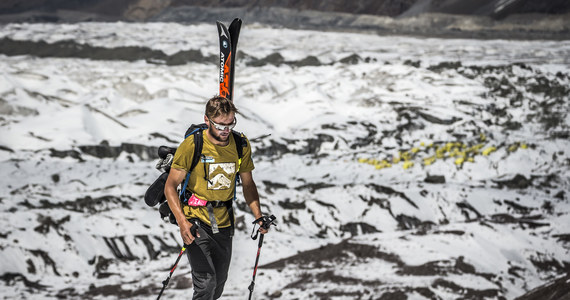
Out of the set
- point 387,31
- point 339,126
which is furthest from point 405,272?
point 387,31

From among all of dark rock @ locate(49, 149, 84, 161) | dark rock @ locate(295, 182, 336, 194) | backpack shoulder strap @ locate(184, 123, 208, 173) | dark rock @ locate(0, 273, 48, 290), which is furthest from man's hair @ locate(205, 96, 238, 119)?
dark rock @ locate(49, 149, 84, 161)

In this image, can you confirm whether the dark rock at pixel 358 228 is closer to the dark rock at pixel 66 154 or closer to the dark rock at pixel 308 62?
the dark rock at pixel 66 154

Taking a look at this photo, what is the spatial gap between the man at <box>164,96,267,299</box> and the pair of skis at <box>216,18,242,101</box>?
0.92 meters

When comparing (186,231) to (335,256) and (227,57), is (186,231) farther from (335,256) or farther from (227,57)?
(335,256)

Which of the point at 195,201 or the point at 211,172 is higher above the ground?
the point at 211,172

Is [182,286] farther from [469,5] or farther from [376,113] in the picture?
[469,5]

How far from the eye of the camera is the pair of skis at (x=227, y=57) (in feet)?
17.1

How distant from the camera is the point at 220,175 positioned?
4.38 metres

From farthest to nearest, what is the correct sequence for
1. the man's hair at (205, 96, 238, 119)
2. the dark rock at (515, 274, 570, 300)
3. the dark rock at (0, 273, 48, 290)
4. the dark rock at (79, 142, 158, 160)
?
the dark rock at (79, 142, 158, 160) → the dark rock at (0, 273, 48, 290) → the dark rock at (515, 274, 570, 300) → the man's hair at (205, 96, 238, 119)

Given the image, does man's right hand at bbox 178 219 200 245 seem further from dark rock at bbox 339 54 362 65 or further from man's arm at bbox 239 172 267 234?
dark rock at bbox 339 54 362 65

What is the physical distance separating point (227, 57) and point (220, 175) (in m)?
1.46

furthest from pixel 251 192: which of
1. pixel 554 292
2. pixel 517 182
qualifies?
pixel 517 182

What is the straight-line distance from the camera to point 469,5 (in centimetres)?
7019

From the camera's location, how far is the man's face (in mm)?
4184
